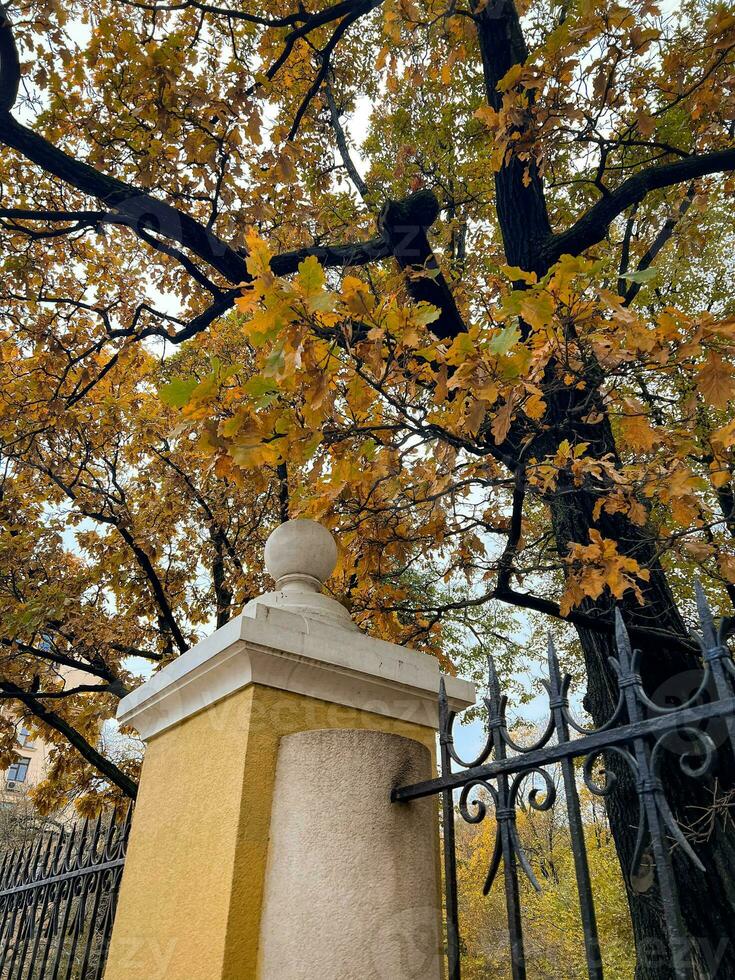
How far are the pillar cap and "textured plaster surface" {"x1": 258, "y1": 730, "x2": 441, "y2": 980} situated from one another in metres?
0.52

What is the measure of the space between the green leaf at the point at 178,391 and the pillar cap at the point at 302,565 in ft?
1.97

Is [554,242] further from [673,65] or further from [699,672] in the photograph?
[699,672]

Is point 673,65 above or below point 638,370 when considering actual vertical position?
above

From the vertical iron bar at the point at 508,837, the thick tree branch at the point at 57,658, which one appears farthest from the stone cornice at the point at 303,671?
the thick tree branch at the point at 57,658

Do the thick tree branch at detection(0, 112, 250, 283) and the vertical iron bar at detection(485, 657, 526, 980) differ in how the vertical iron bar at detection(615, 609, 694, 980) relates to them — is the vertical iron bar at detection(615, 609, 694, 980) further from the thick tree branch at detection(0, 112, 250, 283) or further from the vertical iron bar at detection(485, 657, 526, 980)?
the thick tree branch at detection(0, 112, 250, 283)

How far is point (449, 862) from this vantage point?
6.33ft

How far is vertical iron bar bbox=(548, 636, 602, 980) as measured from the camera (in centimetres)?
159

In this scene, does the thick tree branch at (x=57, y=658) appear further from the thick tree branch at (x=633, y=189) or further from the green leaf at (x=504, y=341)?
the green leaf at (x=504, y=341)

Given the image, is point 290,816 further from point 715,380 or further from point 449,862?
point 715,380

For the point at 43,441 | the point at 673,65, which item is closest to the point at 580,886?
the point at 673,65

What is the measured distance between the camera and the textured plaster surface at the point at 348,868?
192 cm

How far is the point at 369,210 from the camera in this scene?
23.8 feet

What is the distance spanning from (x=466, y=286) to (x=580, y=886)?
538 centimetres

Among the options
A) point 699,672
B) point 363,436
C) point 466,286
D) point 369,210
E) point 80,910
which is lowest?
point 80,910
